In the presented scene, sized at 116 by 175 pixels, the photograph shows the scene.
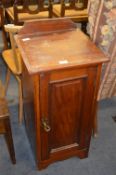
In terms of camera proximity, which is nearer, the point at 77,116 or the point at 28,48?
the point at 28,48

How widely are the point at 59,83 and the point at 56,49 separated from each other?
0.60 feet

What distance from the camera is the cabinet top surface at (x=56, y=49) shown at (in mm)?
1103

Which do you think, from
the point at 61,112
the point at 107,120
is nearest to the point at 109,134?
the point at 107,120

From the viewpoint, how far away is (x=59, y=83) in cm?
118

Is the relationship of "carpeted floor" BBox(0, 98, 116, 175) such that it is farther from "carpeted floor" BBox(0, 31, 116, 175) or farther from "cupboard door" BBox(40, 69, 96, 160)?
"cupboard door" BBox(40, 69, 96, 160)

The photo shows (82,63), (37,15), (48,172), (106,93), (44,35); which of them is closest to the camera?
(82,63)

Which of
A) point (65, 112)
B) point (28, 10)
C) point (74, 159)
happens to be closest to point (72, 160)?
point (74, 159)

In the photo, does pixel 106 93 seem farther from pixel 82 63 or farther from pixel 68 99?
pixel 82 63

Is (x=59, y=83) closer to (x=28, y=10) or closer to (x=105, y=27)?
(x=105, y=27)

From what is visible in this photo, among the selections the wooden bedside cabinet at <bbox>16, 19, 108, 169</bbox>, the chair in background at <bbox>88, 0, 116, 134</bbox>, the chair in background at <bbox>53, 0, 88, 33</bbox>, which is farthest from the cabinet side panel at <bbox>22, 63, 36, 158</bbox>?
the chair in background at <bbox>53, 0, 88, 33</bbox>

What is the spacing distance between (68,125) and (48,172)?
1.25ft

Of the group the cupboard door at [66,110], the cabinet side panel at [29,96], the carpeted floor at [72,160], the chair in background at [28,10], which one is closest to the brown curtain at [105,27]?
the cupboard door at [66,110]

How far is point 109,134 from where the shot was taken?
183 centimetres

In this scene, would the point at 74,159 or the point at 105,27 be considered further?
the point at 74,159
